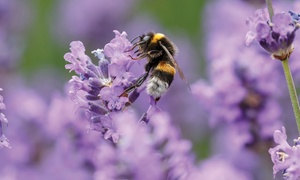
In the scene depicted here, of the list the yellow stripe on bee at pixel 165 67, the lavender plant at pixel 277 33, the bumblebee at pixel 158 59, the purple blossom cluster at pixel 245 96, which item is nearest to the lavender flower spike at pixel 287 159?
the lavender plant at pixel 277 33

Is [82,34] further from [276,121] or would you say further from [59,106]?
[276,121]

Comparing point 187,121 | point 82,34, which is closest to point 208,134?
point 187,121

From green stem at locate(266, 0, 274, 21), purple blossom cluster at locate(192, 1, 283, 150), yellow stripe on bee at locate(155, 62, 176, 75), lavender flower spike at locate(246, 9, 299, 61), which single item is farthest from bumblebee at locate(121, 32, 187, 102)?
purple blossom cluster at locate(192, 1, 283, 150)

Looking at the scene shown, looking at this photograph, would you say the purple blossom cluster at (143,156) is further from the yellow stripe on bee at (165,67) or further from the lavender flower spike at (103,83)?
the yellow stripe on bee at (165,67)

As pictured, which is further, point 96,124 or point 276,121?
point 276,121

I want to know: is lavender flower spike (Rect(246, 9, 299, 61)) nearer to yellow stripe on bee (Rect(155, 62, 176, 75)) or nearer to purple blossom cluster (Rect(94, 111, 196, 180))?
purple blossom cluster (Rect(94, 111, 196, 180))

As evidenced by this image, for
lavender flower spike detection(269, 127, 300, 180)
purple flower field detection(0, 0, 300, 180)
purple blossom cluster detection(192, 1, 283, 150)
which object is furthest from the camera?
purple blossom cluster detection(192, 1, 283, 150)
